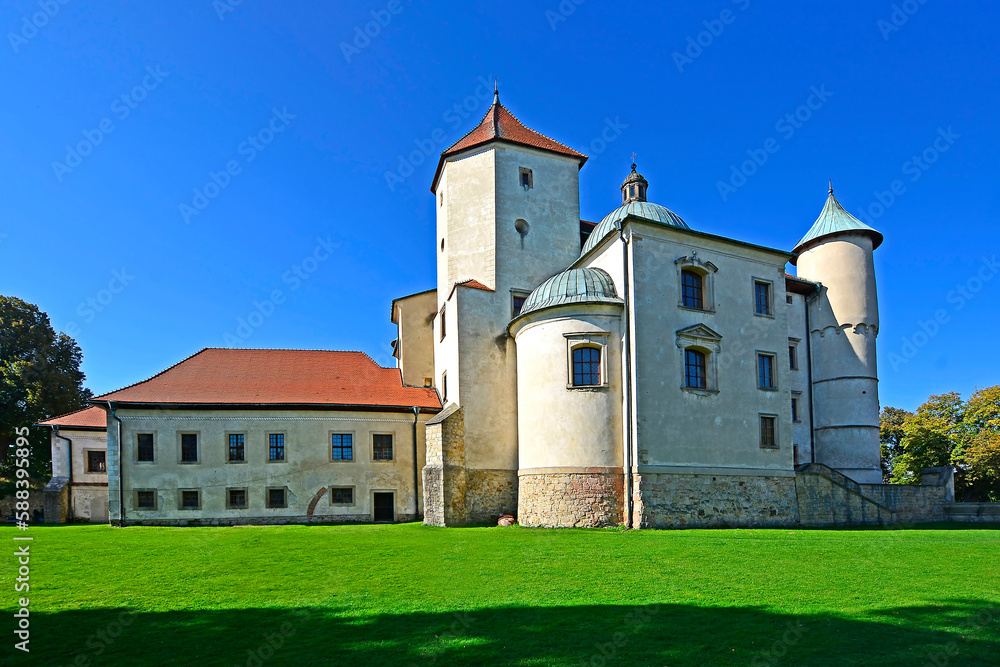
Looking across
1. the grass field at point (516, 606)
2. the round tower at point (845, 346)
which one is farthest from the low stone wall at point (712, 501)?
the round tower at point (845, 346)

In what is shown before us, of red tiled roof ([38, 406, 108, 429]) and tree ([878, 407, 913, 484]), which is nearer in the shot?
red tiled roof ([38, 406, 108, 429])

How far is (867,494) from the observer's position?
92.1 ft

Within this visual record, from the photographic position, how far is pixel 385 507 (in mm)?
29062

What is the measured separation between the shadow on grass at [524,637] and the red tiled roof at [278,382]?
821 inches

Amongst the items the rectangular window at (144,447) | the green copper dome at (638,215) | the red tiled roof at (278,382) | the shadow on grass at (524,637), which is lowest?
the shadow on grass at (524,637)

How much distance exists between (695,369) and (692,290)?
10.1 feet

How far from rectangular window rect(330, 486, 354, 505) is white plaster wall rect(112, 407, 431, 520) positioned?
17 centimetres

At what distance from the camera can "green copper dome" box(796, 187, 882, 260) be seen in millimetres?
33031

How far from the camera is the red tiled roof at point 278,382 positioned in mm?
28312

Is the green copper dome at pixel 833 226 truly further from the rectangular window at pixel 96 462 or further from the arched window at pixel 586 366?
the rectangular window at pixel 96 462

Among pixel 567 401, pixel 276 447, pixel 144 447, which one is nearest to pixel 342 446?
pixel 276 447

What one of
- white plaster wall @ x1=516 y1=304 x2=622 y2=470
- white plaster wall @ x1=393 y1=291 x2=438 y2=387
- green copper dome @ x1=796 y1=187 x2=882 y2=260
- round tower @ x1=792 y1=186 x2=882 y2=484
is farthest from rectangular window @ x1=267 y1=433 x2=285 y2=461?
green copper dome @ x1=796 y1=187 x2=882 y2=260

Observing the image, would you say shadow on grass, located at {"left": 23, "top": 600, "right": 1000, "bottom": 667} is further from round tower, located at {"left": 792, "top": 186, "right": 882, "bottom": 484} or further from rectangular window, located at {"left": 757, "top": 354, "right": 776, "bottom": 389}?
round tower, located at {"left": 792, "top": 186, "right": 882, "bottom": 484}

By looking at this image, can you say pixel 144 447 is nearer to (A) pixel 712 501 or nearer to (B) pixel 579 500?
(B) pixel 579 500
